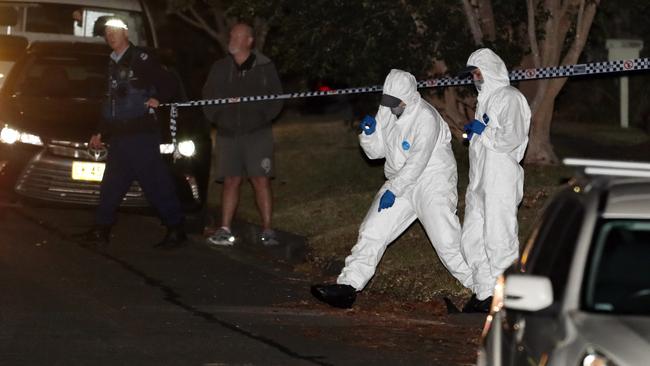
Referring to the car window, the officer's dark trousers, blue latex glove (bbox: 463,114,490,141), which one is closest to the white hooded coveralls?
blue latex glove (bbox: 463,114,490,141)

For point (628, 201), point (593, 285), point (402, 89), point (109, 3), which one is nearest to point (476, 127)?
point (402, 89)

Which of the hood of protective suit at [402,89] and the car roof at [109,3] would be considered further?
the car roof at [109,3]

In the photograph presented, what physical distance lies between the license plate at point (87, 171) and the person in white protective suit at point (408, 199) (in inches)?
147

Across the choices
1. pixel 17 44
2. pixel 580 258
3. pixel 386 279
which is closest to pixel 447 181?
pixel 386 279

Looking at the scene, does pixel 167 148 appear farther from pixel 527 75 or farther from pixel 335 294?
pixel 335 294

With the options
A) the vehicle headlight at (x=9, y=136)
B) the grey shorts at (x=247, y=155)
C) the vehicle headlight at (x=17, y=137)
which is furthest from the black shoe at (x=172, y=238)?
the vehicle headlight at (x=9, y=136)

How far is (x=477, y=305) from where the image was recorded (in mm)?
10102

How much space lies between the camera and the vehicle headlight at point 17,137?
13.6 meters

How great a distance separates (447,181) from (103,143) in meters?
3.86

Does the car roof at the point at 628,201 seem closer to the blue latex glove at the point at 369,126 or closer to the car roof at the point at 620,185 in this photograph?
the car roof at the point at 620,185

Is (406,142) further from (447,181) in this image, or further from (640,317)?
(640,317)

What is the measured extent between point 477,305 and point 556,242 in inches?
167

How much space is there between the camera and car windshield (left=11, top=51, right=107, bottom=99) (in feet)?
47.5

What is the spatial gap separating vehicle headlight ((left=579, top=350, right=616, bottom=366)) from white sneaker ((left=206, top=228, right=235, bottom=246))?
8.69 meters
